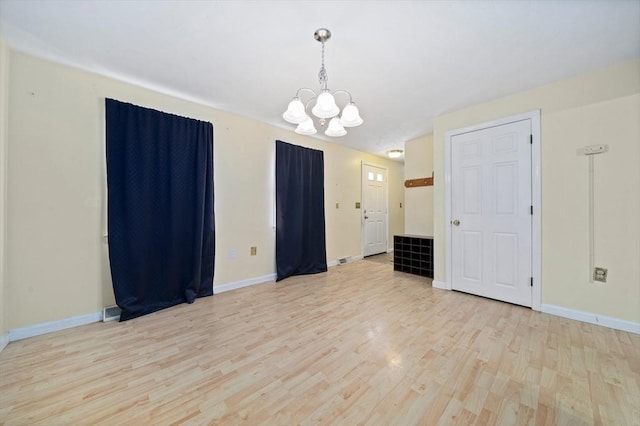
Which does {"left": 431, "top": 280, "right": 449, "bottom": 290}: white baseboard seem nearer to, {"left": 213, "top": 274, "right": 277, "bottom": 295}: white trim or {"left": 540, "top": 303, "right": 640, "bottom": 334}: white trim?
{"left": 540, "top": 303, "right": 640, "bottom": 334}: white trim

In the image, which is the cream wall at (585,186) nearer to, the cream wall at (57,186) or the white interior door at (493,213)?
the white interior door at (493,213)

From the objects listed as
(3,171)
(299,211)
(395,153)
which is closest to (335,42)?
(299,211)

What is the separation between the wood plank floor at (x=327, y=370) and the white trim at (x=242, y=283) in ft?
→ 1.91

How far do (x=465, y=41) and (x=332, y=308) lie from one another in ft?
9.26

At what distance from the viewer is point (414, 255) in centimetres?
428

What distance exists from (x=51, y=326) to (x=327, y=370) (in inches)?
102

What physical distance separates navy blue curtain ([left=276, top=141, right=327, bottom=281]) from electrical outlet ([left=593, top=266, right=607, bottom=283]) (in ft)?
11.1

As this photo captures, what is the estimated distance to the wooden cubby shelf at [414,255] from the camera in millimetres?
4070

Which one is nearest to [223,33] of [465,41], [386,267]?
[465,41]

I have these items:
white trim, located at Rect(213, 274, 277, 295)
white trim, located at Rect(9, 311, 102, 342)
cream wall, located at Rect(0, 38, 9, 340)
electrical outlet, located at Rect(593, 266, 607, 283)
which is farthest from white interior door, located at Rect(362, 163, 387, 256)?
cream wall, located at Rect(0, 38, 9, 340)

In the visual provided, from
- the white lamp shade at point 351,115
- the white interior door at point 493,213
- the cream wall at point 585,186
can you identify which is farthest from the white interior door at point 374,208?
the white lamp shade at point 351,115

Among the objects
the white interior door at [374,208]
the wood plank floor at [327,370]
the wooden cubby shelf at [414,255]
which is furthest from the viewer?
the white interior door at [374,208]

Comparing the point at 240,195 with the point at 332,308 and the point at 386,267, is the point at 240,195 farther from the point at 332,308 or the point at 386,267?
the point at 386,267

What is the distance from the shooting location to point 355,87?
2697 millimetres
